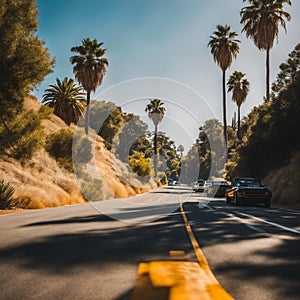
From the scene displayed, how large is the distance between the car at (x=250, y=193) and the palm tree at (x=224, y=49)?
28.6 metres

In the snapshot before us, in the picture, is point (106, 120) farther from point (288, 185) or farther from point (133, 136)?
point (288, 185)

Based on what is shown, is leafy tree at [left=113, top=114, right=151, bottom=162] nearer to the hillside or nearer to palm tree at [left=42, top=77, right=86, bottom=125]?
palm tree at [left=42, top=77, right=86, bottom=125]

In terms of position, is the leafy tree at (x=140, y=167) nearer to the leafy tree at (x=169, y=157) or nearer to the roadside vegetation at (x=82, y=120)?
the roadside vegetation at (x=82, y=120)

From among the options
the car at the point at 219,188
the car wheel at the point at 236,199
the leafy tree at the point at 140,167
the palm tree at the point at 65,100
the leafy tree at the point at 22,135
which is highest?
the palm tree at the point at 65,100

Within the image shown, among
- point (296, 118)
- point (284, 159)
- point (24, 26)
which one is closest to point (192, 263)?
point (24, 26)

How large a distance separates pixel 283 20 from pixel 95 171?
26499mm

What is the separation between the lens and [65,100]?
5328 centimetres

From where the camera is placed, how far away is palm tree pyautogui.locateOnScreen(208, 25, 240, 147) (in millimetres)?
51312

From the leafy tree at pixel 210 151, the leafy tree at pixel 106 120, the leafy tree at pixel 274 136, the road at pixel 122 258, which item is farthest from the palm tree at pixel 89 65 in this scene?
the leafy tree at pixel 210 151

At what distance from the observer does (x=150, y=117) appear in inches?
3378

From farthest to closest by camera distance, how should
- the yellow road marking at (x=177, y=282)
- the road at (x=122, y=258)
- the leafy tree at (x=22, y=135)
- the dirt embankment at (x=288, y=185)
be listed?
1. the dirt embankment at (x=288, y=185)
2. the leafy tree at (x=22, y=135)
3. the road at (x=122, y=258)
4. the yellow road marking at (x=177, y=282)

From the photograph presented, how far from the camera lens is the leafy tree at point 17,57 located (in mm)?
18453

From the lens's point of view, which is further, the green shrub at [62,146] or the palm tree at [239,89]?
the palm tree at [239,89]

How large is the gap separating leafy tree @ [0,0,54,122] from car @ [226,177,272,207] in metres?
12.8
